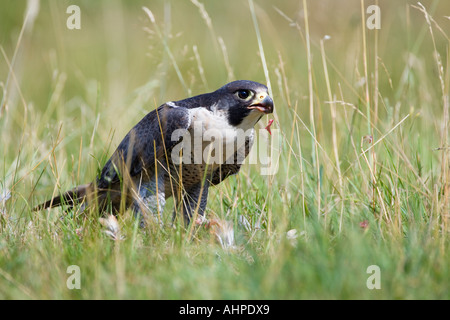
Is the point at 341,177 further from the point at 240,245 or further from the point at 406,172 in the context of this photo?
the point at 240,245

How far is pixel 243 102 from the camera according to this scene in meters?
3.84

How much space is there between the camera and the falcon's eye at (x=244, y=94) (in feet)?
12.6

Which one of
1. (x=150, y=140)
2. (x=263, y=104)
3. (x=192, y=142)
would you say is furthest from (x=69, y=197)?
(x=263, y=104)

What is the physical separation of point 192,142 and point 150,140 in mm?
300

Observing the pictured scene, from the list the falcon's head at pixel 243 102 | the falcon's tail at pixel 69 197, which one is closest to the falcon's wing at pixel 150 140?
the falcon's tail at pixel 69 197

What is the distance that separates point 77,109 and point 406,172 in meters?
4.75

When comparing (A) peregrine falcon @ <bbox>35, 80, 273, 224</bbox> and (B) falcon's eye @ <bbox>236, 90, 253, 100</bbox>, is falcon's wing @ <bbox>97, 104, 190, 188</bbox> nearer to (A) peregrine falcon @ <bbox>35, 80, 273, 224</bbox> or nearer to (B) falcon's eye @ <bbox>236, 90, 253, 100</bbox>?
(A) peregrine falcon @ <bbox>35, 80, 273, 224</bbox>

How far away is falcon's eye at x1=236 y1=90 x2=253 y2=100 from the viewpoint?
3.85 m

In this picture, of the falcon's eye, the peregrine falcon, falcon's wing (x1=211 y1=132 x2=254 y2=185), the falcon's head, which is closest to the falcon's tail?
the peregrine falcon

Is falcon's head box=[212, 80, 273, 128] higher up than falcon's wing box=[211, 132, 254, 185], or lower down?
higher up

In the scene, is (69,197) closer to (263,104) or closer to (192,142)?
(192,142)

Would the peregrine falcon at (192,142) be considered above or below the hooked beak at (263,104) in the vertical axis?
below

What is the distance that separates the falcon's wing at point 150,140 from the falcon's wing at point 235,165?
1.34 ft

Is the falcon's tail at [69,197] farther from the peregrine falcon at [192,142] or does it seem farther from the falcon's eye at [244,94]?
the falcon's eye at [244,94]
